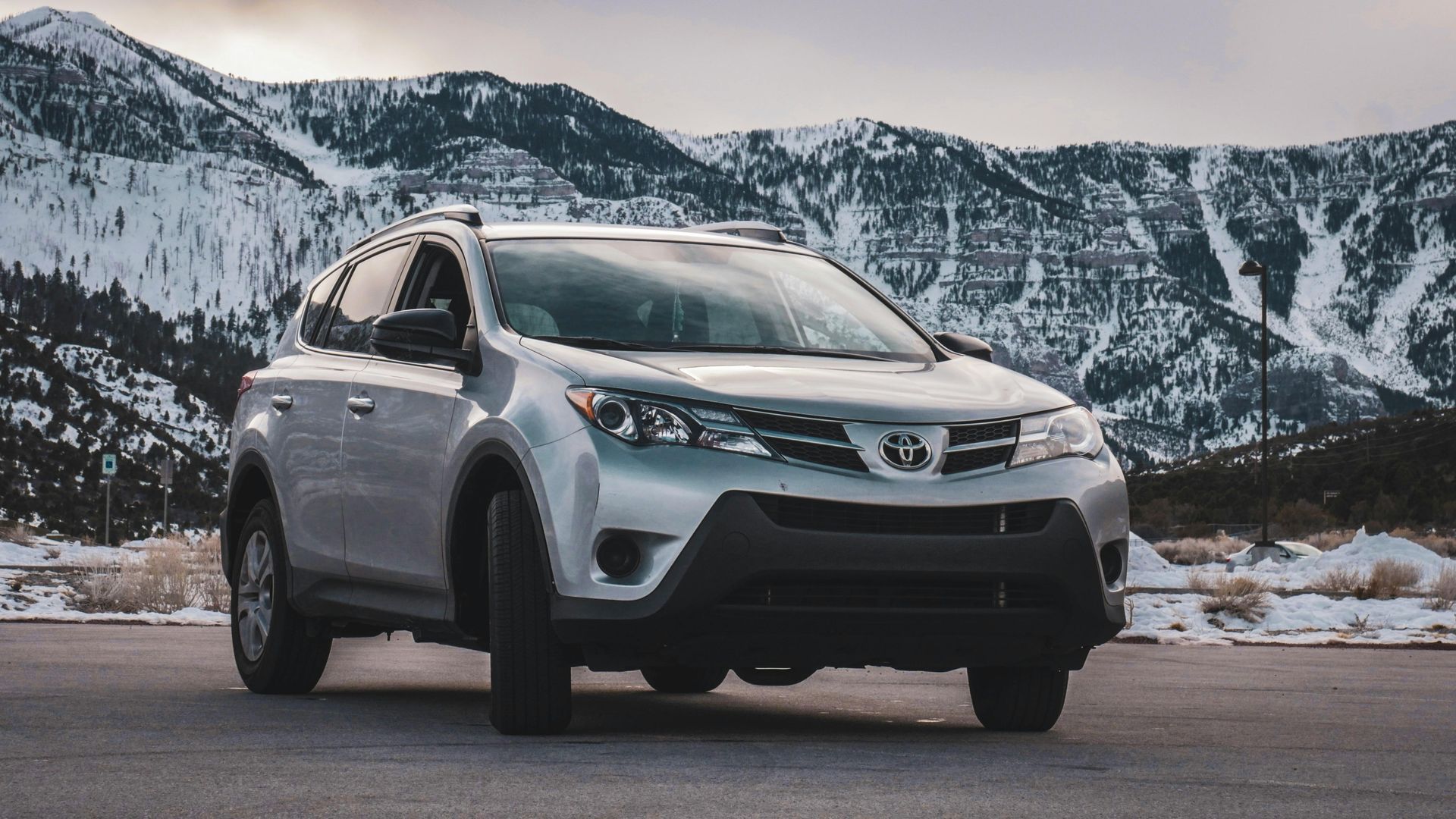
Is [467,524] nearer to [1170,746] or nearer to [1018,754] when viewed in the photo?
[1018,754]

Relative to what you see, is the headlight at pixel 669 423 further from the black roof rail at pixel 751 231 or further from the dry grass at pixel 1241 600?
the dry grass at pixel 1241 600

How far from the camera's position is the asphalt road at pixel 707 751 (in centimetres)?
486

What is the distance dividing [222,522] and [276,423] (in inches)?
35.9

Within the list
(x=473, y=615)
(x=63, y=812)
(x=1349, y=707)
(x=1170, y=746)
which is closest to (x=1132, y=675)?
(x=1349, y=707)

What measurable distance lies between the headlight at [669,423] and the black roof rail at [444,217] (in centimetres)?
199

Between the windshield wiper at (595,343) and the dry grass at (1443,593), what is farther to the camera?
the dry grass at (1443,593)

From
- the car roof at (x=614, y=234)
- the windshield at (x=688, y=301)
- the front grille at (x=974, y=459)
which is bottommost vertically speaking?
the front grille at (x=974, y=459)

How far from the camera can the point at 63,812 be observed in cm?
454

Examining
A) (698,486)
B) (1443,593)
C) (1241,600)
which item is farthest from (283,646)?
(1443,593)

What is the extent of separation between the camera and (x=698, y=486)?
582cm

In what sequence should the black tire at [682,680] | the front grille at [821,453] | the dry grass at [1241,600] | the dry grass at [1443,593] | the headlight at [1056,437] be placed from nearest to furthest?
the front grille at [821,453]
the headlight at [1056,437]
the black tire at [682,680]
the dry grass at [1241,600]
the dry grass at [1443,593]

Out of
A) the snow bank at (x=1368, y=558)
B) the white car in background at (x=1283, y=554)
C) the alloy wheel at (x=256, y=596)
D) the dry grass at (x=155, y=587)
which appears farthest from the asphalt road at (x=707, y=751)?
the white car in background at (x=1283, y=554)

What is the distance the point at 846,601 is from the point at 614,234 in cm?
235

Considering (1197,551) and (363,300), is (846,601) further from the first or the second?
(1197,551)
